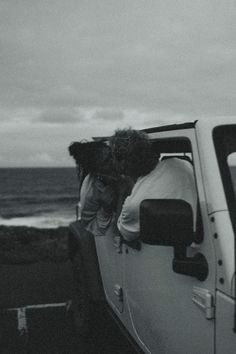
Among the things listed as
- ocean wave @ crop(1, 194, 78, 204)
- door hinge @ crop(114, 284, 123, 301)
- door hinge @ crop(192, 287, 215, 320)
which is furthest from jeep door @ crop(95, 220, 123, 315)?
ocean wave @ crop(1, 194, 78, 204)

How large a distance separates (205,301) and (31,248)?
29.3 ft

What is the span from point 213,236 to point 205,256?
13 centimetres

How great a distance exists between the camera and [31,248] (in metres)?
10.6

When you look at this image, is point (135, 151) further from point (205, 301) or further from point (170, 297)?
point (205, 301)

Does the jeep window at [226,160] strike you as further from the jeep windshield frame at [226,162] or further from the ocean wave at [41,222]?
the ocean wave at [41,222]

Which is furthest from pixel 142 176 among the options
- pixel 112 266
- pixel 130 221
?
pixel 112 266

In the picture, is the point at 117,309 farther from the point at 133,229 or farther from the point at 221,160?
the point at 221,160

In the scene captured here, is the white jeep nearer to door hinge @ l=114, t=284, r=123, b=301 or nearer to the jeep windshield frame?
the jeep windshield frame

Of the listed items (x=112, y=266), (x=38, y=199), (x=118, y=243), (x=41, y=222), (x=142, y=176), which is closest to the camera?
(x=142, y=176)

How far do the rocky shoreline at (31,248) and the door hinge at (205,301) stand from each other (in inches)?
290

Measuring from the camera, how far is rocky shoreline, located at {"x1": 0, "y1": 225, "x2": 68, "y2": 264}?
927 cm

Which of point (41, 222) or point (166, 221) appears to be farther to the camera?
point (41, 222)

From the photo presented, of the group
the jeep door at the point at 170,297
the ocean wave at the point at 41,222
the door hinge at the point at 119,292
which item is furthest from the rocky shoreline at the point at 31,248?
the ocean wave at the point at 41,222

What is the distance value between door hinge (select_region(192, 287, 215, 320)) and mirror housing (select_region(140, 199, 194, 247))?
10.9 inches
